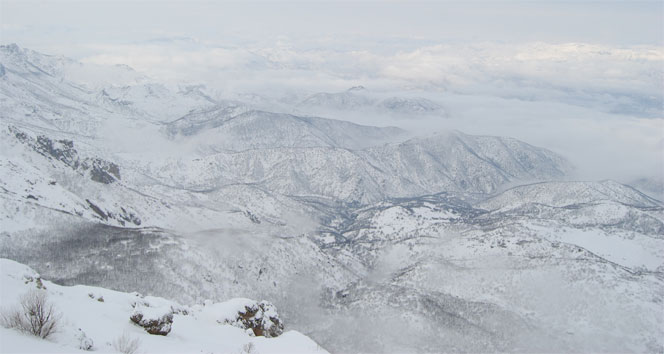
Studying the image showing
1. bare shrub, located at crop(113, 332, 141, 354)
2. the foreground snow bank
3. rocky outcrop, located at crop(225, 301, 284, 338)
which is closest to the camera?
the foreground snow bank

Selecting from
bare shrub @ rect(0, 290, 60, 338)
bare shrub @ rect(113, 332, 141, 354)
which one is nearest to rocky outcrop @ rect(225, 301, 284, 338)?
bare shrub @ rect(113, 332, 141, 354)

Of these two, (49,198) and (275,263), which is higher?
(49,198)

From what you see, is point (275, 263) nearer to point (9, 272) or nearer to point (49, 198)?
point (49, 198)

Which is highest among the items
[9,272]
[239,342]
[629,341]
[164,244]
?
[9,272]

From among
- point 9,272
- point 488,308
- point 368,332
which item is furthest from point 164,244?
point 488,308

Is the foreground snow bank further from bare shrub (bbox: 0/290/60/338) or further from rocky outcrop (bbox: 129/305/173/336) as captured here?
bare shrub (bbox: 0/290/60/338)

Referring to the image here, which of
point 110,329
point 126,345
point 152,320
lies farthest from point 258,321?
point 126,345

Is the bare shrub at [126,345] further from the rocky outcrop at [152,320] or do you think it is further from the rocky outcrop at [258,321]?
the rocky outcrop at [258,321]
